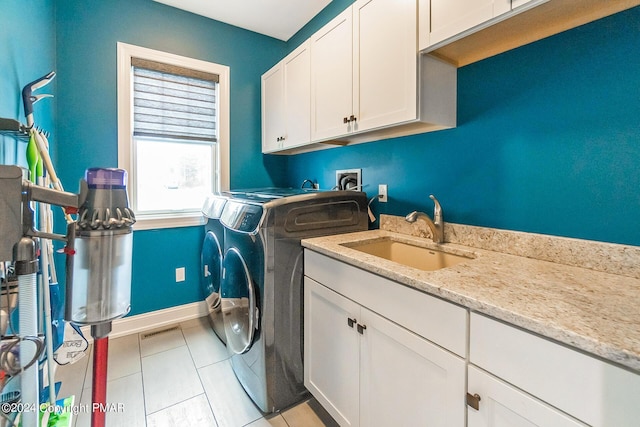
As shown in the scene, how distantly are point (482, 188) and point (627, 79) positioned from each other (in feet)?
1.92

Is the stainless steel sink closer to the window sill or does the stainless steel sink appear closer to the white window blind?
the window sill

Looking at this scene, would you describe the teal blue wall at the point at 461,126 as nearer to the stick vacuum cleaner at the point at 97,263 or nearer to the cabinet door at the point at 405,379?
the cabinet door at the point at 405,379

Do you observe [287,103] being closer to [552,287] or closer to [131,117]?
[131,117]

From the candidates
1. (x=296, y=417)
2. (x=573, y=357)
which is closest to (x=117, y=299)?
(x=573, y=357)

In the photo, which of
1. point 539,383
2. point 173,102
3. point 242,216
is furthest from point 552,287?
point 173,102

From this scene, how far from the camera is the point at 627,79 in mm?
925

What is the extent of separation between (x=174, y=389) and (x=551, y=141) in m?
2.33

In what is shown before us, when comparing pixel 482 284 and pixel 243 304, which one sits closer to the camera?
pixel 482 284

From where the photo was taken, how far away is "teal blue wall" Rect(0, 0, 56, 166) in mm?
1119

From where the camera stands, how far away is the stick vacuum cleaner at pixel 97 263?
620 millimetres

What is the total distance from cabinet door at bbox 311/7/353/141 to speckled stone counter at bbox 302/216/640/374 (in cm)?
87

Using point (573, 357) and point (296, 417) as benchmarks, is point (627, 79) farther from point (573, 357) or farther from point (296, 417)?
point (296, 417)

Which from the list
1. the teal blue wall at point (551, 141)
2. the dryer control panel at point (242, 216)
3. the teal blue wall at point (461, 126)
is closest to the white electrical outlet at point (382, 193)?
the teal blue wall at point (461, 126)

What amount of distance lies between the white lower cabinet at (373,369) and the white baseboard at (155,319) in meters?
1.48
